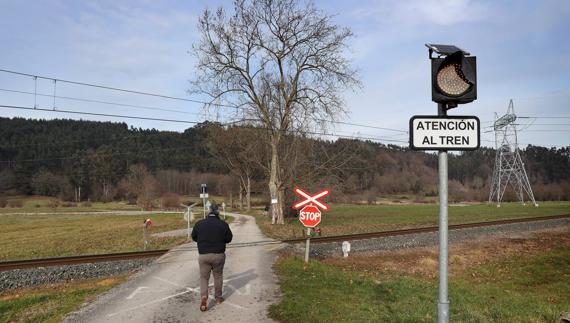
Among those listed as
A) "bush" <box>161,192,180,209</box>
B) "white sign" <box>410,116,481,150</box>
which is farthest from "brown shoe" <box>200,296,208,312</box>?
"bush" <box>161,192,180,209</box>

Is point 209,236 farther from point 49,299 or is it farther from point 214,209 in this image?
point 49,299

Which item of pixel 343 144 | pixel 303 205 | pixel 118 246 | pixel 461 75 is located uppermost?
pixel 343 144

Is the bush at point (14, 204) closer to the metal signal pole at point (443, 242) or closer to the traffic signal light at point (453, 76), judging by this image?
the metal signal pole at point (443, 242)

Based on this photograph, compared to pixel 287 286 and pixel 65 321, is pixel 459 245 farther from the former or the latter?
pixel 65 321

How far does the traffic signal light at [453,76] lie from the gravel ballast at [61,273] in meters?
11.9

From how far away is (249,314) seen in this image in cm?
761

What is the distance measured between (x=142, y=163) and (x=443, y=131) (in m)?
125

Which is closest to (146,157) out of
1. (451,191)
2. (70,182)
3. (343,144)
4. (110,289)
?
(70,182)

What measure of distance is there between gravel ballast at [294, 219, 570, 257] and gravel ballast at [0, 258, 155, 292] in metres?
6.47

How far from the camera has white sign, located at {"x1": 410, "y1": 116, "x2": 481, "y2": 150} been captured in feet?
13.5

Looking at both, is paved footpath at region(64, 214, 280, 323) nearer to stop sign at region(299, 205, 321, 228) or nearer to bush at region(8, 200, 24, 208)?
stop sign at region(299, 205, 321, 228)

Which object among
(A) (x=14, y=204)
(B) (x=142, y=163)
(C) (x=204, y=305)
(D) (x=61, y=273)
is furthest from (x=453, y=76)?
(B) (x=142, y=163)

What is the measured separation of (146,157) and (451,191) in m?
85.9

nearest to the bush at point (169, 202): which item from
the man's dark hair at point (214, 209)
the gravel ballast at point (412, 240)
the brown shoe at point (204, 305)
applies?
the gravel ballast at point (412, 240)
